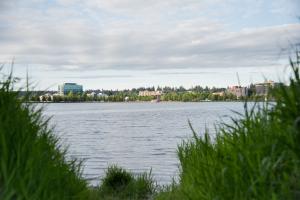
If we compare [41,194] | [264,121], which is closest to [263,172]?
[264,121]

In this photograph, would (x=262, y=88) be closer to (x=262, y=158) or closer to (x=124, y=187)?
(x=262, y=158)

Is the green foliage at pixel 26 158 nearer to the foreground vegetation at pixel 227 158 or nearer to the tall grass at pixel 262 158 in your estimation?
the foreground vegetation at pixel 227 158

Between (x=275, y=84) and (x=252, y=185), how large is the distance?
5.55 ft

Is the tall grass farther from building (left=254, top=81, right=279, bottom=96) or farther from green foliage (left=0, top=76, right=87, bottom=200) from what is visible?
green foliage (left=0, top=76, right=87, bottom=200)

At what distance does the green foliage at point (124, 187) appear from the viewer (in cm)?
1240

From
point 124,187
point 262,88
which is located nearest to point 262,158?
point 262,88

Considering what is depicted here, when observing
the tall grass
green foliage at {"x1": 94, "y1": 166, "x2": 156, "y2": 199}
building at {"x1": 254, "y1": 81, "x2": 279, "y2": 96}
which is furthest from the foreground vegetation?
green foliage at {"x1": 94, "y1": 166, "x2": 156, "y2": 199}

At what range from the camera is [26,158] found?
5.46 m

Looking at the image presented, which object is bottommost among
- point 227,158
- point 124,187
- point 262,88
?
point 124,187

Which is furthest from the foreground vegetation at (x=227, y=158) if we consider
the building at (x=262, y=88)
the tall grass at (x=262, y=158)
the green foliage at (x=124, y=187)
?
the green foliage at (x=124, y=187)

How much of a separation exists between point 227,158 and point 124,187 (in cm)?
739

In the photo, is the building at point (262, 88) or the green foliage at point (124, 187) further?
the green foliage at point (124, 187)

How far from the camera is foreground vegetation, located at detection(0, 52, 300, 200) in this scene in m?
4.87

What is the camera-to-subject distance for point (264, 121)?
19.5 ft
